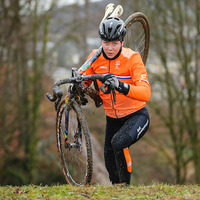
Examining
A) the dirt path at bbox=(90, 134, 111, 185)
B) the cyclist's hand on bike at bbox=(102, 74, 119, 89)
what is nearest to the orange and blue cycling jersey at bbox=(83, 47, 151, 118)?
the cyclist's hand on bike at bbox=(102, 74, 119, 89)

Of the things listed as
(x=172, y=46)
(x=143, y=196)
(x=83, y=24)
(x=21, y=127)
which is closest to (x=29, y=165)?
(x=21, y=127)

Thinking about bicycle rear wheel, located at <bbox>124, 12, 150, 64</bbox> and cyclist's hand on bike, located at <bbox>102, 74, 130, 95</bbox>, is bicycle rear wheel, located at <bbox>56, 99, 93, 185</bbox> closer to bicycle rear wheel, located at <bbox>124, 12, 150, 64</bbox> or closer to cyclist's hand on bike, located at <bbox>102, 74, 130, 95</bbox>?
cyclist's hand on bike, located at <bbox>102, 74, 130, 95</bbox>

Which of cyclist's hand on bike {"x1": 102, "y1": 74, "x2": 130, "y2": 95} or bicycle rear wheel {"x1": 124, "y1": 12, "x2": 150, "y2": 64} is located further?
bicycle rear wheel {"x1": 124, "y1": 12, "x2": 150, "y2": 64}

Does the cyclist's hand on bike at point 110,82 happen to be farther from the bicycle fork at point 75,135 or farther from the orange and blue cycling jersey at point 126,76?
the bicycle fork at point 75,135

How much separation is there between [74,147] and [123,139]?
2.89 ft

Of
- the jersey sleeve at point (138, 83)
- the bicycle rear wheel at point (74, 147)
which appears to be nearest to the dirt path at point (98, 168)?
the bicycle rear wheel at point (74, 147)

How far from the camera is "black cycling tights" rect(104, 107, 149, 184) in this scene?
3969 millimetres

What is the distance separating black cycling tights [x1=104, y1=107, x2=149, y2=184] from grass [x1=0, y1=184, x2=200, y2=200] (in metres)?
0.27

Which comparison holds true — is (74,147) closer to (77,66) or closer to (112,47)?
(112,47)

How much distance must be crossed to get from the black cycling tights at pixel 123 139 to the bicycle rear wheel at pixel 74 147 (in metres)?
0.41

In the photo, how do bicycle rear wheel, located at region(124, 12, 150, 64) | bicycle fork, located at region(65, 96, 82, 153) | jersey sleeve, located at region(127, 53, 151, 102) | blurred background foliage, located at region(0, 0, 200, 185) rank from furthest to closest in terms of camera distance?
1. blurred background foliage, located at region(0, 0, 200, 185)
2. bicycle rear wheel, located at region(124, 12, 150, 64)
3. bicycle fork, located at region(65, 96, 82, 153)
4. jersey sleeve, located at region(127, 53, 151, 102)

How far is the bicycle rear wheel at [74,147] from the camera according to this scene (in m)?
4.09

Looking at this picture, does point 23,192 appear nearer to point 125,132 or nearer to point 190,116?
point 125,132

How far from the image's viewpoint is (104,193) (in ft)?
12.5
